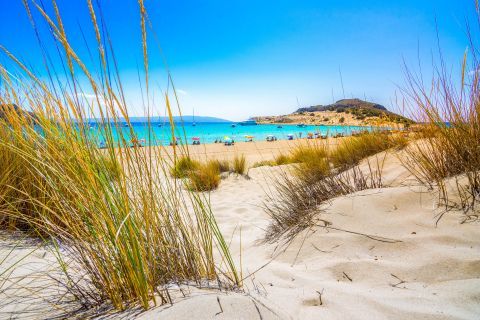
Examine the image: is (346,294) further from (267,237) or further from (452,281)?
(267,237)

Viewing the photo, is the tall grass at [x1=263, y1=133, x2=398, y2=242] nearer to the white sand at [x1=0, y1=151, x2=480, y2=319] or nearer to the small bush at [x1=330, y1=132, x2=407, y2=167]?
the white sand at [x1=0, y1=151, x2=480, y2=319]

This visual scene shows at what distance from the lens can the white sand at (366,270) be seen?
94 cm

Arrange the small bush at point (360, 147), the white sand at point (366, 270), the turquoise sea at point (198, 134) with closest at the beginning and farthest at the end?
1. the white sand at point (366, 270)
2. the turquoise sea at point (198, 134)
3. the small bush at point (360, 147)

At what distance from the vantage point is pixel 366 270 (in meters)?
1.33

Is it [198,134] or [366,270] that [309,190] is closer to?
[366,270]

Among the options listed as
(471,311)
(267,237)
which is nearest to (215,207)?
(267,237)

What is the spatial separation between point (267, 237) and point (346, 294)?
1074 millimetres

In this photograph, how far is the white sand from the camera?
3.07 ft

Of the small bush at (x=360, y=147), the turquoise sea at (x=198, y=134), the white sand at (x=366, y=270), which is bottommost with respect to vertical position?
the white sand at (x=366, y=270)

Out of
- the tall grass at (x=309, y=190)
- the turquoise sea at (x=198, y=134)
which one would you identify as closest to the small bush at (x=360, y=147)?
the turquoise sea at (x=198, y=134)

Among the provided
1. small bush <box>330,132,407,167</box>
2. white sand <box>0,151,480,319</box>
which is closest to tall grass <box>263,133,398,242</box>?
white sand <box>0,151,480,319</box>

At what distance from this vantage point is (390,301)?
41.1 inches

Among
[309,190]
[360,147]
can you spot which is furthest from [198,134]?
[309,190]

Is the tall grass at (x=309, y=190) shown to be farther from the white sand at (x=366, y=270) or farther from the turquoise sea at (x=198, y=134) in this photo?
the turquoise sea at (x=198, y=134)
